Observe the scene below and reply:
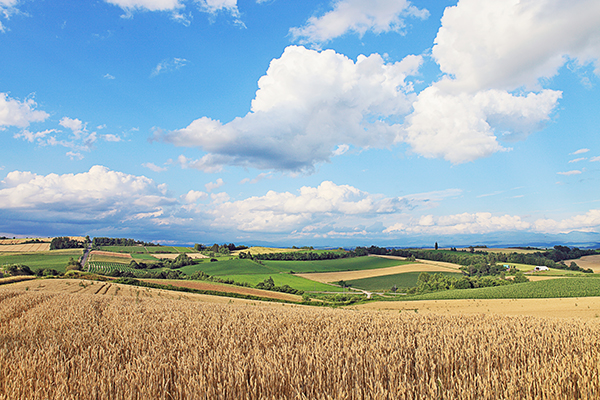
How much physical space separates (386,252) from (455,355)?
140594 mm

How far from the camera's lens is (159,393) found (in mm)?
3637

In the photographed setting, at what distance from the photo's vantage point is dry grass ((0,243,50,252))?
335 feet

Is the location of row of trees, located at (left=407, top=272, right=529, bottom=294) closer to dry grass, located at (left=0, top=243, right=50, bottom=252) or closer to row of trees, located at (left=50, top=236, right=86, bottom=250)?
dry grass, located at (left=0, top=243, right=50, bottom=252)

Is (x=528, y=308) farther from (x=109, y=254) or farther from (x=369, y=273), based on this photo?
(x=109, y=254)

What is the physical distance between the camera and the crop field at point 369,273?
3593 inches

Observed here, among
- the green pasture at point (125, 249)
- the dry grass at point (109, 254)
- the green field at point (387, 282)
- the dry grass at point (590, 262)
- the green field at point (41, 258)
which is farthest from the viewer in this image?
the green pasture at point (125, 249)

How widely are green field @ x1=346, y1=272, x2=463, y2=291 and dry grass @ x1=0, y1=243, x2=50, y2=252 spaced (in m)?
106

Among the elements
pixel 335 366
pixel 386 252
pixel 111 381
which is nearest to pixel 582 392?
pixel 335 366

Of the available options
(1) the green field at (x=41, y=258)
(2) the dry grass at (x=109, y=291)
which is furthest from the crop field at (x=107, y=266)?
(2) the dry grass at (x=109, y=291)

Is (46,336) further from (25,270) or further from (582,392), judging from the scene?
(25,270)

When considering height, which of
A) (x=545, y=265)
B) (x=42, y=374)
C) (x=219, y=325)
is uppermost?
(x=42, y=374)

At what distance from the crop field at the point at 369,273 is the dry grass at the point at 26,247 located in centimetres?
9238

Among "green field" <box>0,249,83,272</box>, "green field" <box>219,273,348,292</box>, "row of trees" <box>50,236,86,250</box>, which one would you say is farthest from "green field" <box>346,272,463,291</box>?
"row of trees" <box>50,236,86,250</box>

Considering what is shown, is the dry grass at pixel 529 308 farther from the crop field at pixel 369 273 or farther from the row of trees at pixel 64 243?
the row of trees at pixel 64 243
